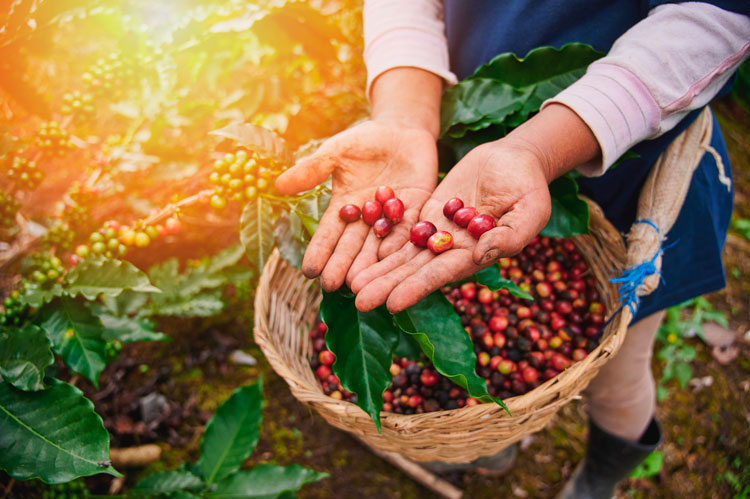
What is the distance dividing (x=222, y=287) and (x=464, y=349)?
1.85 metres

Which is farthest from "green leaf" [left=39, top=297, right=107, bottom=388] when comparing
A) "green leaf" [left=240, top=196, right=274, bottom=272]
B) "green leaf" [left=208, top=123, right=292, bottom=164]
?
"green leaf" [left=208, top=123, right=292, bottom=164]

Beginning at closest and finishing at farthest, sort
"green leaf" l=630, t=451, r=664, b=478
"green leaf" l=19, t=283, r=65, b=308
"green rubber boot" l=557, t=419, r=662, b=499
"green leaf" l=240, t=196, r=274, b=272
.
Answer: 1. "green leaf" l=19, t=283, r=65, b=308
2. "green leaf" l=240, t=196, r=274, b=272
3. "green rubber boot" l=557, t=419, r=662, b=499
4. "green leaf" l=630, t=451, r=664, b=478

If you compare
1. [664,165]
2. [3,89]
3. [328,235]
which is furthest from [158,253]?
[664,165]

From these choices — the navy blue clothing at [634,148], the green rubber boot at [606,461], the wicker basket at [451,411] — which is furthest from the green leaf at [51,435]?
the green rubber boot at [606,461]

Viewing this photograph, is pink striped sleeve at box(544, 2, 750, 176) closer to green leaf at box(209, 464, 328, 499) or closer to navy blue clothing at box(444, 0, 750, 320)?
navy blue clothing at box(444, 0, 750, 320)

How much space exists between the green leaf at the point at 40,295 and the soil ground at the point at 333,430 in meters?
0.93

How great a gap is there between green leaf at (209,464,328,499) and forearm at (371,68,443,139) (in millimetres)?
1432

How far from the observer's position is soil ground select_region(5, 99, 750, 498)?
7.29 feet

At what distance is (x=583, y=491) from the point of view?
7.35 feet

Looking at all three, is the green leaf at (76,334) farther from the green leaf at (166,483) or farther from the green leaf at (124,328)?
the green leaf at (166,483)

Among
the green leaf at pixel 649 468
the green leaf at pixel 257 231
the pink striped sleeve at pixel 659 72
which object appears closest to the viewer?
the pink striped sleeve at pixel 659 72

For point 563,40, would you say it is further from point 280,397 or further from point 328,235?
point 280,397

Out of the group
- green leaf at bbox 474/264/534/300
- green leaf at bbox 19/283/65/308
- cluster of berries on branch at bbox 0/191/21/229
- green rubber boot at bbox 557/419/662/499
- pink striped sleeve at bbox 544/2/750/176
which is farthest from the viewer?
green rubber boot at bbox 557/419/662/499

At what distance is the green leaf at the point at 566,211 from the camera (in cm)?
152
